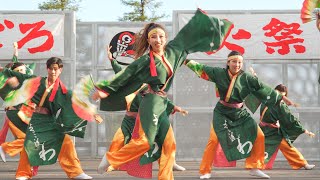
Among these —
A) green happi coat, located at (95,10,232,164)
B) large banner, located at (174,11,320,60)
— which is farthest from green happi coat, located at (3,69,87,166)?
large banner, located at (174,11,320,60)

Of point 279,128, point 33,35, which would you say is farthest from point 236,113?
point 33,35

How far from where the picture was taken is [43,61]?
33.6 ft

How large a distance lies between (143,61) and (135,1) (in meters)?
17.8

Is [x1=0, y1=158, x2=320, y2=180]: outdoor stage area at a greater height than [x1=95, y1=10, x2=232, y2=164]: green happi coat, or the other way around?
[x1=95, y1=10, x2=232, y2=164]: green happi coat

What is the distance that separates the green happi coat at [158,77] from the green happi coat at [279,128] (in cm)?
281

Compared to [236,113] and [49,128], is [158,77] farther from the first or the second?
[49,128]

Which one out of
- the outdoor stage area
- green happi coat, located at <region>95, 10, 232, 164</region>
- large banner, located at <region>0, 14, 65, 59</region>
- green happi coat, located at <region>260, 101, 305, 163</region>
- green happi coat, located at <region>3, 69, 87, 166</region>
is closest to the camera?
green happi coat, located at <region>95, 10, 232, 164</region>

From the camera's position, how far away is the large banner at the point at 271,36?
33.5 feet

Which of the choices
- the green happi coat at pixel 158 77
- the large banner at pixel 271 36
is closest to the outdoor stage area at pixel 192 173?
the green happi coat at pixel 158 77

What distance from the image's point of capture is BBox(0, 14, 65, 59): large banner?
10.1 meters

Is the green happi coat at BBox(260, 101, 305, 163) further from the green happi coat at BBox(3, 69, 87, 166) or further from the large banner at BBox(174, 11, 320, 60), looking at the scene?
the green happi coat at BBox(3, 69, 87, 166)

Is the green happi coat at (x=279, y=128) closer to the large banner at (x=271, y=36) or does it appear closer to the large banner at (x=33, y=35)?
the large banner at (x=271, y=36)

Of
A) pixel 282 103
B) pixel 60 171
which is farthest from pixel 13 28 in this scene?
pixel 282 103

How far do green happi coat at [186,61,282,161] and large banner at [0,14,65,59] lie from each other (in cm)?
389
